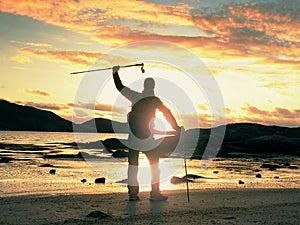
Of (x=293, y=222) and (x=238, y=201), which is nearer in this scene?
(x=293, y=222)

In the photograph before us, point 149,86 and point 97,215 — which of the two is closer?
point 97,215

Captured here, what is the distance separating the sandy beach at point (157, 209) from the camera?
10094mm

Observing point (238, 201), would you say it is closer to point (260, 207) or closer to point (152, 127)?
point (260, 207)

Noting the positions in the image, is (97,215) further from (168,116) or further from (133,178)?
(168,116)

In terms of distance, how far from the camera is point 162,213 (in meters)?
11.1

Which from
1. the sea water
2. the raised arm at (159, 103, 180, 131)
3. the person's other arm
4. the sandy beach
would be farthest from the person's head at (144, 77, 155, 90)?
the sandy beach

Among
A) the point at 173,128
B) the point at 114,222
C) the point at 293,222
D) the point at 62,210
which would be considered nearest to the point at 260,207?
the point at 293,222

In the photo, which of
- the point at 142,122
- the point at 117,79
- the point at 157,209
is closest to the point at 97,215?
the point at 157,209

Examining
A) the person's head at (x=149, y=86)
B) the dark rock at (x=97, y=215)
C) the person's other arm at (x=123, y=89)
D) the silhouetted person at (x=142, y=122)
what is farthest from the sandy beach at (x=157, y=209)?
the person's head at (x=149, y=86)

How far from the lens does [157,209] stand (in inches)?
463

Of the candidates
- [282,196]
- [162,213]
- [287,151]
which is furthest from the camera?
[287,151]

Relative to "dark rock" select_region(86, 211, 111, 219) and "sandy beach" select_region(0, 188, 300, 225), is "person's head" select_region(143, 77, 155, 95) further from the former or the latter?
"dark rock" select_region(86, 211, 111, 219)

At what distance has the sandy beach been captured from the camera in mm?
10094

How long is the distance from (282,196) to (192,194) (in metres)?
3.04
